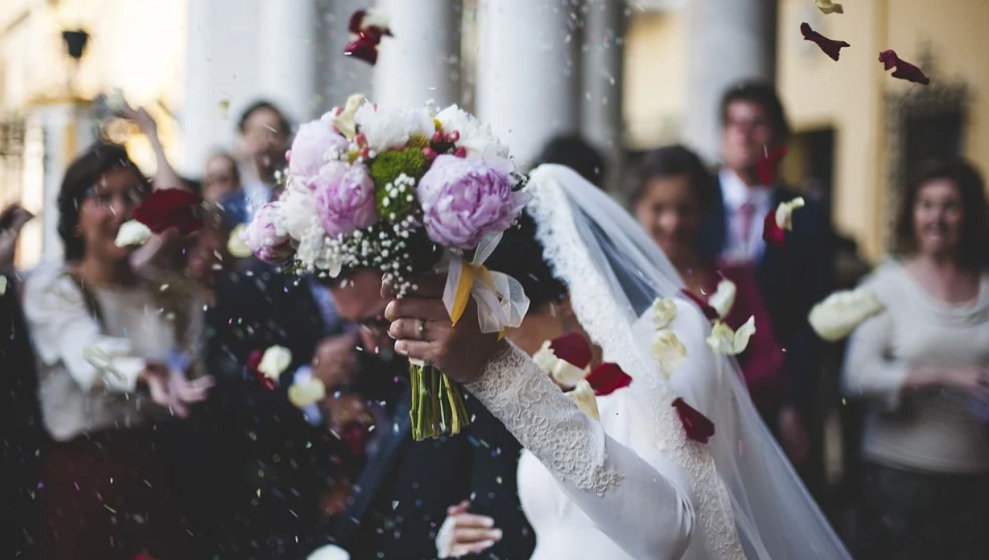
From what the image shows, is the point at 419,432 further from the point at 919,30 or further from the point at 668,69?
the point at 668,69

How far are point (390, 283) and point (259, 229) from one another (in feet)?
0.87

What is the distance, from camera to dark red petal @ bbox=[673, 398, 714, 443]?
2953 millimetres

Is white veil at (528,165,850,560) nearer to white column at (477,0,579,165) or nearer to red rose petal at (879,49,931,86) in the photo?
red rose petal at (879,49,931,86)

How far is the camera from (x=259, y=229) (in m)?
2.42

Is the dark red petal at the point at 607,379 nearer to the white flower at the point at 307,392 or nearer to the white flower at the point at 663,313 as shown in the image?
the white flower at the point at 663,313

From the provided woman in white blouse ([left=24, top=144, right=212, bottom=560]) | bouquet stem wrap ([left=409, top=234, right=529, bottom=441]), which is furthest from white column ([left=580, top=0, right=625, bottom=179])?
bouquet stem wrap ([left=409, top=234, right=529, bottom=441])

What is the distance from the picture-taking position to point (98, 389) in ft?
15.3

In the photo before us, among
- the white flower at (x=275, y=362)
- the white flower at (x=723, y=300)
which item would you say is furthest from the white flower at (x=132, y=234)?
the white flower at (x=723, y=300)

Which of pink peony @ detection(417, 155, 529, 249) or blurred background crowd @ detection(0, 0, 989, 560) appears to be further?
blurred background crowd @ detection(0, 0, 989, 560)

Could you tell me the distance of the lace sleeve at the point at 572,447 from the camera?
2516 millimetres

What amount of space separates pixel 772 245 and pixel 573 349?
227 cm

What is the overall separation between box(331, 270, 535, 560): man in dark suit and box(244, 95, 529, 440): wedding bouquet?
109cm

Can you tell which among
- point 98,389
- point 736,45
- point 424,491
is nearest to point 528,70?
point 736,45

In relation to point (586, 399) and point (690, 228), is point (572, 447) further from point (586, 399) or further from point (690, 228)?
point (690, 228)
